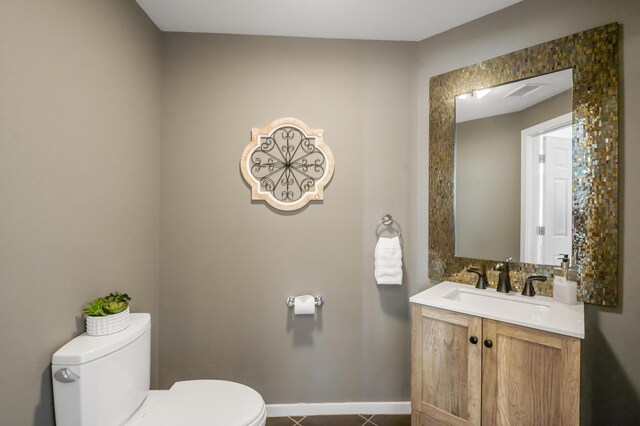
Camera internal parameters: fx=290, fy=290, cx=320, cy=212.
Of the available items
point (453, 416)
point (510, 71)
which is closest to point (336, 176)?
point (510, 71)

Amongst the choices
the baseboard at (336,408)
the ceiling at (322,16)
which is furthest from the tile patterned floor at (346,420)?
the ceiling at (322,16)

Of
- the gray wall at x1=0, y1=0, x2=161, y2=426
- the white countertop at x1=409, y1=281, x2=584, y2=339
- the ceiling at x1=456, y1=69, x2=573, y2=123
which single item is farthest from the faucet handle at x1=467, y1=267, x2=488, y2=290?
the gray wall at x1=0, y1=0, x2=161, y2=426

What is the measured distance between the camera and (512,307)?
1391mm

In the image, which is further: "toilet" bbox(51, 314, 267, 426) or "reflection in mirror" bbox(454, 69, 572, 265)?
"reflection in mirror" bbox(454, 69, 572, 265)

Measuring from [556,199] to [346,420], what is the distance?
5.93 feet

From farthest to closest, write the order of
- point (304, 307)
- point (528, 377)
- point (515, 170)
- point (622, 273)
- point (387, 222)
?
point (387, 222), point (304, 307), point (515, 170), point (622, 273), point (528, 377)

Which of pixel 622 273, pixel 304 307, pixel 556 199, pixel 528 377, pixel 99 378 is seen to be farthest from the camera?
pixel 304 307

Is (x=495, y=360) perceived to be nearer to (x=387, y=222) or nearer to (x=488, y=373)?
(x=488, y=373)

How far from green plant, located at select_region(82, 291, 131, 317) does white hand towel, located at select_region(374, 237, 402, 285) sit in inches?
54.7

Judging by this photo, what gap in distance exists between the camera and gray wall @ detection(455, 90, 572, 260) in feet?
5.30

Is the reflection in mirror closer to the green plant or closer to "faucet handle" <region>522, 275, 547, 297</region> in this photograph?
Answer: "faucet handle" <region>522, 275, 547, 297</region>

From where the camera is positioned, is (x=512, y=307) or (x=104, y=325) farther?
(x=512, y=307)

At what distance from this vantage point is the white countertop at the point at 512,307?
1155 millimetres

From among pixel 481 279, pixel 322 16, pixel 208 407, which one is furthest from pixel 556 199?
pixel 208 407
